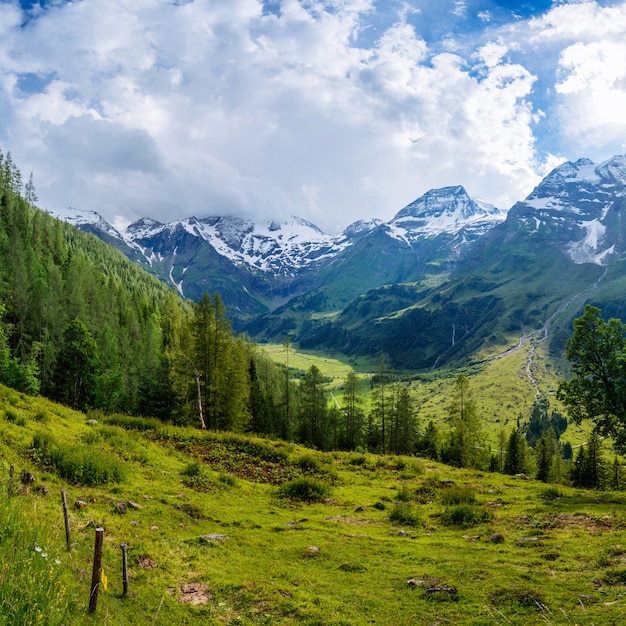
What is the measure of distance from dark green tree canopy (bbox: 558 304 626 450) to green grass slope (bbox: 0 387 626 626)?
6.62 metres

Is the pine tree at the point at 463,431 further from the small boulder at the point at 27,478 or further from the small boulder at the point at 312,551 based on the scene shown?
the small boulder at the point at 27,478

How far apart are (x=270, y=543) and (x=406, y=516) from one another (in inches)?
321

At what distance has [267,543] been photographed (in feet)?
53.4

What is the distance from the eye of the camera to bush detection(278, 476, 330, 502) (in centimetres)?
2397

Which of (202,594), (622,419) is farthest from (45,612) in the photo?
(622,419)

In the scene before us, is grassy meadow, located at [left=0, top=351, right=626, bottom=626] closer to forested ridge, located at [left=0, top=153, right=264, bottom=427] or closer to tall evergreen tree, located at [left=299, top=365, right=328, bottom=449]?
forested ridge, located at [left=0, top=153, right=264, bottom=427]

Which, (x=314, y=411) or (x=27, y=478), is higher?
(x=27, y=478)

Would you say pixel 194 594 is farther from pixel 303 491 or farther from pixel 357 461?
pixel 357 461

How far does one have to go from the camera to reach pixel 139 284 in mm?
190125

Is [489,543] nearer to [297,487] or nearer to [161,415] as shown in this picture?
[297,487]

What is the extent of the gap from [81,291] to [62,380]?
33.9 meters

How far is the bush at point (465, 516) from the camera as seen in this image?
2034cm

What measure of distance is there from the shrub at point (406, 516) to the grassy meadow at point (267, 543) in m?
0.08

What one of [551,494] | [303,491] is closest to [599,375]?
[551,494]
